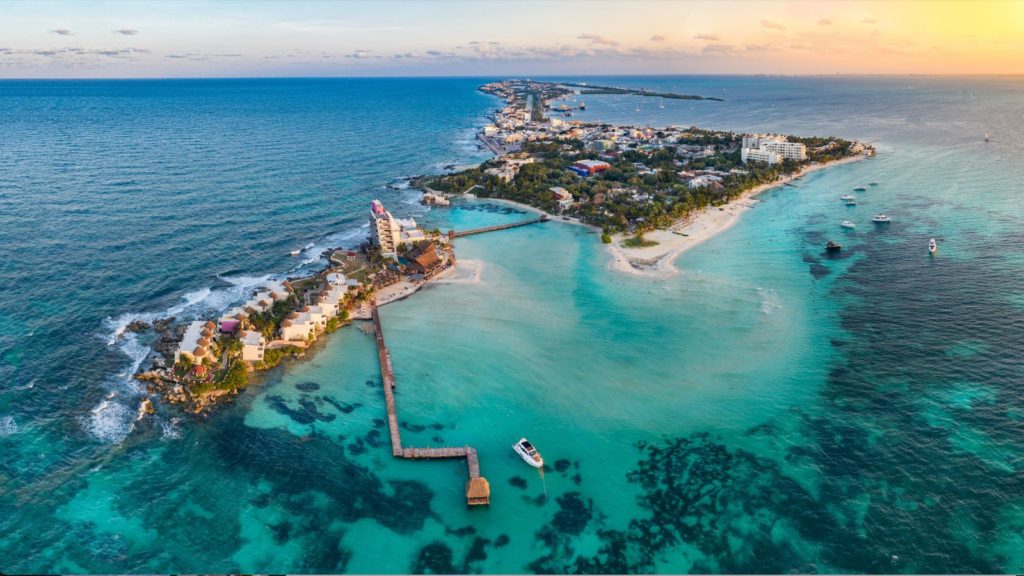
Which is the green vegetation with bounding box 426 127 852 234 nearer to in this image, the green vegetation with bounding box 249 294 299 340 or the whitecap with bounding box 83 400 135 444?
the green vegetation with bounding box 249 294 299 340

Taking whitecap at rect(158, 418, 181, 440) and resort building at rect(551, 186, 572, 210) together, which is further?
resort building at rect(551, 186, 572, 210)

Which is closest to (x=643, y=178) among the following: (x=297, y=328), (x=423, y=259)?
(x=423, y=259)

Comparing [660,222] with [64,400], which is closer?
[64,400]

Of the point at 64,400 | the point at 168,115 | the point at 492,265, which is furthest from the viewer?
the point at 168,115

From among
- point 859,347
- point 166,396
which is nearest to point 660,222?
point 859,347

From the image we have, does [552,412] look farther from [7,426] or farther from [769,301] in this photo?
[7,426]

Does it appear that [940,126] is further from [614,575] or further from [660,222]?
[614,575]

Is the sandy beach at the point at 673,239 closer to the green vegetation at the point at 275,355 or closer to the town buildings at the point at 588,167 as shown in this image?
the town buildings at the point at 588,167

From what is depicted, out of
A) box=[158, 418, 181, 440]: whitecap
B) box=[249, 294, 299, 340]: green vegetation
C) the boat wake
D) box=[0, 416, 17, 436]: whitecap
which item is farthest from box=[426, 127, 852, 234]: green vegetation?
box=[0, 416, 17, 436]: whitecap
